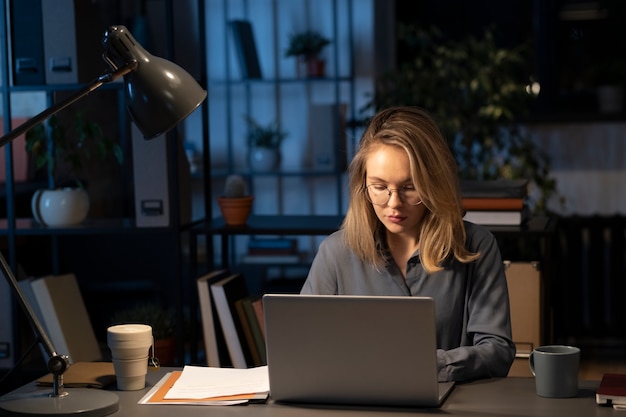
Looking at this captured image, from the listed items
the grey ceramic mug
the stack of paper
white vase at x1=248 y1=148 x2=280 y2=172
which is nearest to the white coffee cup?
the stack of paper

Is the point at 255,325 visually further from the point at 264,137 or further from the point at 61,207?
the point at 264,137

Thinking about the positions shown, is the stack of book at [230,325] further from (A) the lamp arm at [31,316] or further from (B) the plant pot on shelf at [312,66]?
(B) the plant pot on shelf at [312,66]

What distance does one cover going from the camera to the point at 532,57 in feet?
18.4

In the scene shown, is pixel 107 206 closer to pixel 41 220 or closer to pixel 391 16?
pixel 41 220

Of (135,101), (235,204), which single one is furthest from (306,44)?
(135,101)

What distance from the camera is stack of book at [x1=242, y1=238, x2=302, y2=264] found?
17.4ft

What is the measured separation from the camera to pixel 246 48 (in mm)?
5516

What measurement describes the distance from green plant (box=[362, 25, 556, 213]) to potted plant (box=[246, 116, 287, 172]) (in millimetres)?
711

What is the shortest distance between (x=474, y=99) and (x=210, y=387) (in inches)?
123

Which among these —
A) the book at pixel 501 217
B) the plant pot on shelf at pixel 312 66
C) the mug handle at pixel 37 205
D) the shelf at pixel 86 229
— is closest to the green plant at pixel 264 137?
the plant pot on shelf at pixel 312 66

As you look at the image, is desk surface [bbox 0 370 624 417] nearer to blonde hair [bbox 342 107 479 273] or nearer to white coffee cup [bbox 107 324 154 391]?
white coffee cup [bbox 107 324 154 391]

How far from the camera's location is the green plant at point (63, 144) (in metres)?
3.69

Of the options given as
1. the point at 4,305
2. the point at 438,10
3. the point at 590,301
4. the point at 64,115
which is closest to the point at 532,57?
the point at 438,10

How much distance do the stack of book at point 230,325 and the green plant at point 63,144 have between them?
0.73 m
